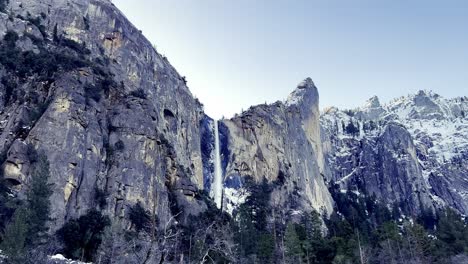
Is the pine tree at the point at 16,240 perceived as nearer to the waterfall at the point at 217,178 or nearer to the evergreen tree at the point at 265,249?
the evergreen tree at the point at 265,249

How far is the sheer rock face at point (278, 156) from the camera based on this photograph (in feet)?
323

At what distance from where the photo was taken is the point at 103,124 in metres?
65.9

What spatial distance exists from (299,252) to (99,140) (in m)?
29.5

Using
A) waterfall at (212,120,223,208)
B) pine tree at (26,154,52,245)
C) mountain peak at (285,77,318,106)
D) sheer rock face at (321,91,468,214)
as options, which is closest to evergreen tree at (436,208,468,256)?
waterfall at (212,120,223,208)

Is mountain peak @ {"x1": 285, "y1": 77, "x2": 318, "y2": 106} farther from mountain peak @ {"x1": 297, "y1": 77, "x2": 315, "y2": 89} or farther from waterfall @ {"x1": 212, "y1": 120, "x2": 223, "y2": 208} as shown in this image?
waterfall @ {"x1": 212, "y1": 120, "x2": 223, "y2": 208}

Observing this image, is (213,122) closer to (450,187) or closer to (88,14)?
(88,14)

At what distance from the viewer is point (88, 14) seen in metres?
85.9

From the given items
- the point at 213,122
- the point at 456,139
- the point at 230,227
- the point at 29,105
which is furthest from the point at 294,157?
the point at 456,139

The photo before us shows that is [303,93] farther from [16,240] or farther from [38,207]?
[16,240]

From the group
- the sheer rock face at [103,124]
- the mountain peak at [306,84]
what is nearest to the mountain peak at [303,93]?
the mountain peak at [306,84]

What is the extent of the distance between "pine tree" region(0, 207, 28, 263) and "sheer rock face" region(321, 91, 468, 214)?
373 feet

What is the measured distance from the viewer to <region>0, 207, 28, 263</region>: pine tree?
25.5m

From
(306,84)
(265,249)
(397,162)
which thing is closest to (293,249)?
(265,249)

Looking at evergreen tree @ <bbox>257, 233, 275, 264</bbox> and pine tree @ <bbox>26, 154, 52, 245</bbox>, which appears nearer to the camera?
pine tree @ <bbox>26, 154, 52, 245</bbox>
